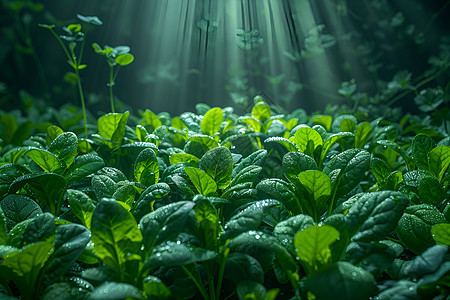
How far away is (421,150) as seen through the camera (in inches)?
34.9

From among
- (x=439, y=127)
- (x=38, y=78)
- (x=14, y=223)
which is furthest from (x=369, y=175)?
(x=38, y=78)

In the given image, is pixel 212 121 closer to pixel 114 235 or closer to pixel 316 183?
pixel 316 183

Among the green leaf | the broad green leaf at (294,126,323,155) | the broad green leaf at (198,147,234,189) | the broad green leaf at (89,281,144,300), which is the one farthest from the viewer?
the green leaf

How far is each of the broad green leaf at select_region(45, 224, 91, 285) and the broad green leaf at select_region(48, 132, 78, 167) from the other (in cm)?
29

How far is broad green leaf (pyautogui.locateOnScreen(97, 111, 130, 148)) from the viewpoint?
102 centimetres

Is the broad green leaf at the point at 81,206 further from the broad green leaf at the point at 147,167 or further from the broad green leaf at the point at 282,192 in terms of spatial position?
the broad green leaf at the point at 282,192

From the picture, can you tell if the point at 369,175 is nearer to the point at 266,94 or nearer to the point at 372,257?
the point at 372,257

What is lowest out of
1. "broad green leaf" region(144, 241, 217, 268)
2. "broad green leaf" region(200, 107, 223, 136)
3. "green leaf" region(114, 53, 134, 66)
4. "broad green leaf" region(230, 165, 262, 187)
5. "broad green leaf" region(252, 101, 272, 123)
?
"broad green leaf" region(144, 241, 217, 268)

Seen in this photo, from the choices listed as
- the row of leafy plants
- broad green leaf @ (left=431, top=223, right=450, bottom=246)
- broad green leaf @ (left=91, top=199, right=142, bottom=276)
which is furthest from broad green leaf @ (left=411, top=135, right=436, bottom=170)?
broad green leaf @ (left=91, top=199, right=142, bottom=276)

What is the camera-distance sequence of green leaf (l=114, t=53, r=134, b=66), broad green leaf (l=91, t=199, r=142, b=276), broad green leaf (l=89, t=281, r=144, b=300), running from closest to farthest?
1. broad green leaf (l=89, t=281, r=144, b=300)
2. broad green leaf (l=91, t=199, r=142, b=276)
3. green leaf (l=114, t=53, r=134, b=66)

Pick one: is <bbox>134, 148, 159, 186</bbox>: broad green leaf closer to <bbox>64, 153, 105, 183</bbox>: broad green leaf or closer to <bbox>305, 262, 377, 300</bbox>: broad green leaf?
<bbox>64, 153, 105, 183</bbox>: broad green leaf

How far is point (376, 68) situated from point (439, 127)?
1.09 meters

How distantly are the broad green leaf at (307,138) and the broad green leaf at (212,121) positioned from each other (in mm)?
295

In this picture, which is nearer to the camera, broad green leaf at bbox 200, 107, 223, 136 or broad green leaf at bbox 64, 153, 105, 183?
broad green leaf at bbox 64, 153, 105, 183
